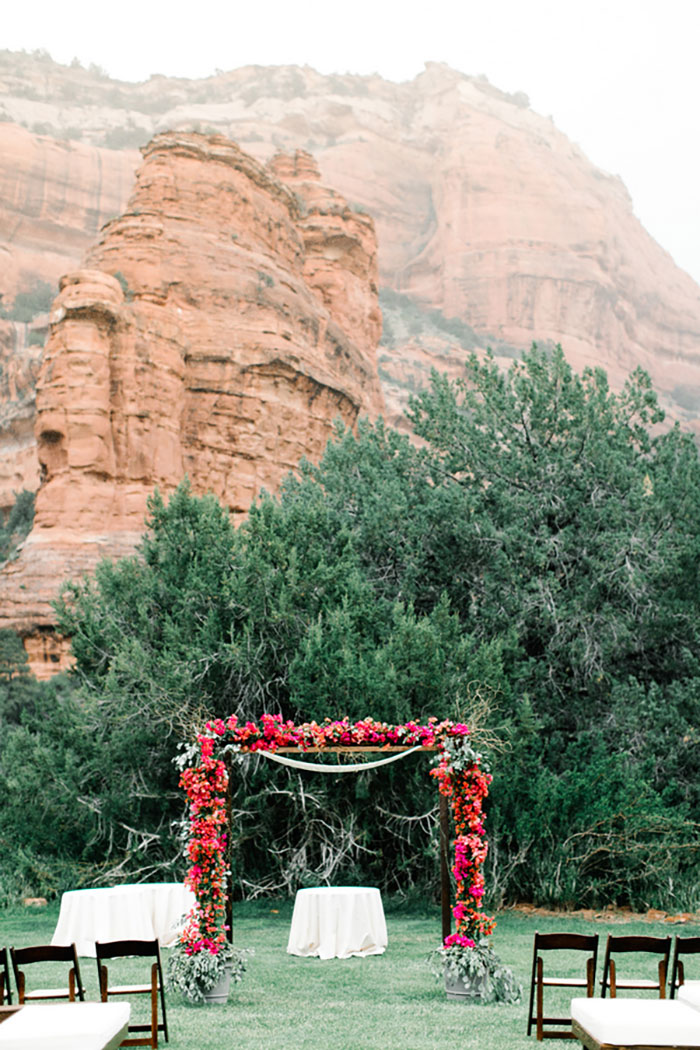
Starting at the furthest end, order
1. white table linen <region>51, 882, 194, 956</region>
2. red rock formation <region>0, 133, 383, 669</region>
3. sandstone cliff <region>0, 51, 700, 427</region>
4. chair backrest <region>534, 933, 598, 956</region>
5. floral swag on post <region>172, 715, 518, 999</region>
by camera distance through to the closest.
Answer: sandstone cliff <region>0, 51, 700, 427</region> → red rock formation <region>0, 133, 383, 669</region> → white table linen <region>51, 882, 194, 956</region> → floral swag on post <region>172, 715, 518, 999</region> → chair backrest <region>534, 933, 598, 956</region>

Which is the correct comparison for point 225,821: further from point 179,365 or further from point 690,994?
point 179,365

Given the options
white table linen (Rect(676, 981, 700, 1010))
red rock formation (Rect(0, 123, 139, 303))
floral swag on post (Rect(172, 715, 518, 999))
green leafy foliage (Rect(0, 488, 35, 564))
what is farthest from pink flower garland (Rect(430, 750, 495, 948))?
red rock formation (Rect(0, 123, 139, 303))

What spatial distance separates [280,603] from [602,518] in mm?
5730

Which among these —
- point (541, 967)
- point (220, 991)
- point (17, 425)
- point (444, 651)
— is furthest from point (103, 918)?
point (17, 425)

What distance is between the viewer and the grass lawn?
7395mm

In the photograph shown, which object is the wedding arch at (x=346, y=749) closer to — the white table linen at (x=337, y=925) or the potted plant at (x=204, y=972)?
the potted plant at (x=204, y=972)

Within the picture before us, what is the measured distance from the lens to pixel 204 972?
8727mm

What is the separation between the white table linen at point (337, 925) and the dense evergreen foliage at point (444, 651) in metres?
3.65

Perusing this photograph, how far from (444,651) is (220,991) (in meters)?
8.39

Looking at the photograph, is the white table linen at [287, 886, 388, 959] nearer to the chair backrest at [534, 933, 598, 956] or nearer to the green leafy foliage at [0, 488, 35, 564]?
the chair backrest at [534, 933, 598, 956]

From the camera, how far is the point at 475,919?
8.90 m

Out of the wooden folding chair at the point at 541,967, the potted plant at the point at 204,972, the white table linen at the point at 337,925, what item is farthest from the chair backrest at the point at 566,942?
the white table linen at the point at 337,925

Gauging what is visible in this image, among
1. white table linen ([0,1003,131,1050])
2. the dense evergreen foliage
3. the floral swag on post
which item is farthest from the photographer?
the dense evergreen foliage

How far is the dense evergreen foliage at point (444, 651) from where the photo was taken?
15383 millimetres
